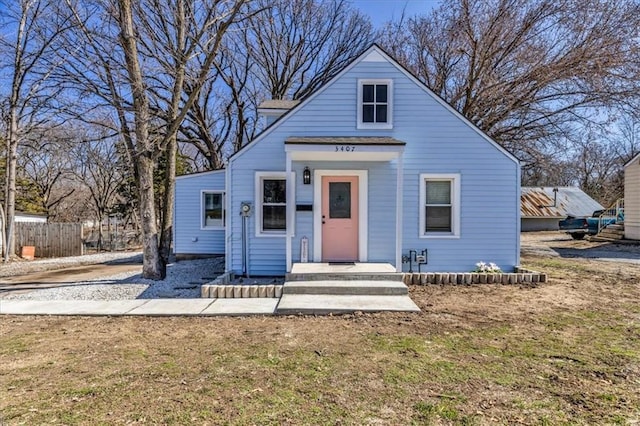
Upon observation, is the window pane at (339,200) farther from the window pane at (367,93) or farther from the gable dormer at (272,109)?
the gable dormer at (272,109)

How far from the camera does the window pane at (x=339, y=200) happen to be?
29.4ft

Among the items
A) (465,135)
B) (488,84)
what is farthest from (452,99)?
(465,135)

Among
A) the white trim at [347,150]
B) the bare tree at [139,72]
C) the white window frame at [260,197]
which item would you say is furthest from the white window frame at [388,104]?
the bare tree at [139,72]

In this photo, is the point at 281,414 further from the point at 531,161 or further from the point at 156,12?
the point at 531,161

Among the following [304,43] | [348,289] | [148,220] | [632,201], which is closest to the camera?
[348,289]

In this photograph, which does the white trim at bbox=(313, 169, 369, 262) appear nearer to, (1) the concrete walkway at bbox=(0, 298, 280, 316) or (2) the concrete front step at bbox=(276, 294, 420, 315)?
(2) the concrete front step at bbox=(276, 294, 420, 315)

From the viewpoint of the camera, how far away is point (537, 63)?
12.9 meters

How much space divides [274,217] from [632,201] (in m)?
18.9

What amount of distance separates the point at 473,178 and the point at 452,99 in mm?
7796

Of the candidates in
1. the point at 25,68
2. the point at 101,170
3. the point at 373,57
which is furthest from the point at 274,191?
the point at 101,170

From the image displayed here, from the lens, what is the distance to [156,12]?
12594mm

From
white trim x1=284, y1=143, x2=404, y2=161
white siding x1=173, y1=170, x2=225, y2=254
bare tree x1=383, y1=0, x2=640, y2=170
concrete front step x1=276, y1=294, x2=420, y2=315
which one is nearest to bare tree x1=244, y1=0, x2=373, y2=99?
bare tree x1=383, y1=0, x2=640, y2=170

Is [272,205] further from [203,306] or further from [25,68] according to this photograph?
[25,68]

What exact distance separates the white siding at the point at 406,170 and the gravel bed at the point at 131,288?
139 cm
